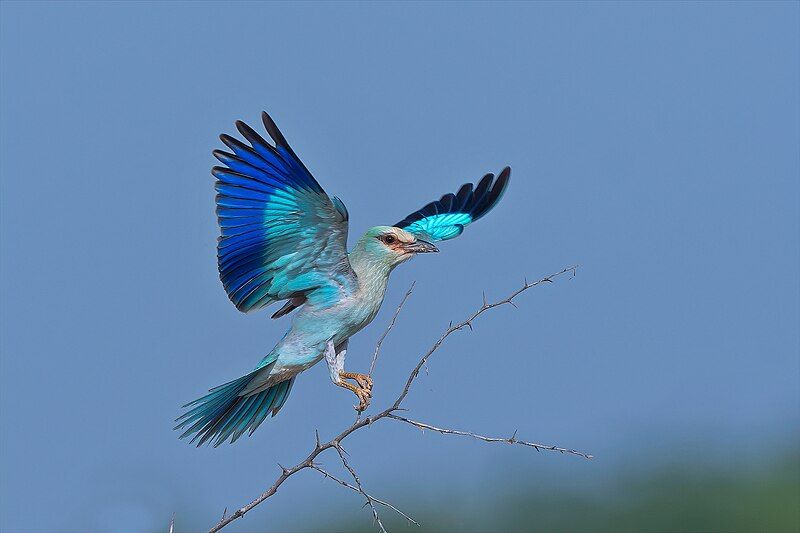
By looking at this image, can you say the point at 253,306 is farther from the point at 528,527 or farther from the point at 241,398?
the point at 528,527

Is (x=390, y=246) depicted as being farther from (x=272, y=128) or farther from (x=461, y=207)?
(x=461, y=207)

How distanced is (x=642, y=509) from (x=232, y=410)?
71.5 ft

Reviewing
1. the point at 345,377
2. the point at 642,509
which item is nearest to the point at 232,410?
the point at 345,377

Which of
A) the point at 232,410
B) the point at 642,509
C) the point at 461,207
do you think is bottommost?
the point at 232,410

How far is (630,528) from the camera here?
25.7 m

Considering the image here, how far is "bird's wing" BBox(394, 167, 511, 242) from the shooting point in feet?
22.9

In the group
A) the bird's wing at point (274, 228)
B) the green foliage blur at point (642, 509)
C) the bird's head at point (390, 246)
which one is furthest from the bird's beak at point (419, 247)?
the green foliage blur at point (642, 509)

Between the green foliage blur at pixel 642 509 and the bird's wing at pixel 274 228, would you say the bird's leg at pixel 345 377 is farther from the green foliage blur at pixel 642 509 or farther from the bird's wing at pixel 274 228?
the green foliage blur at pixel 642 509

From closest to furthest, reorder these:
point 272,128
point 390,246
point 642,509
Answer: point 272,128, point 390,246, point 642,509

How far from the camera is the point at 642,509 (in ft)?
87.5

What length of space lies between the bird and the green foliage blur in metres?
18.2

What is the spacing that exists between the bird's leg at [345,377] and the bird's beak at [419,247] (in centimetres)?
51

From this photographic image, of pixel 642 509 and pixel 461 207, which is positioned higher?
pixel 642 509

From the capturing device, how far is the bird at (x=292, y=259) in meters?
5.55
